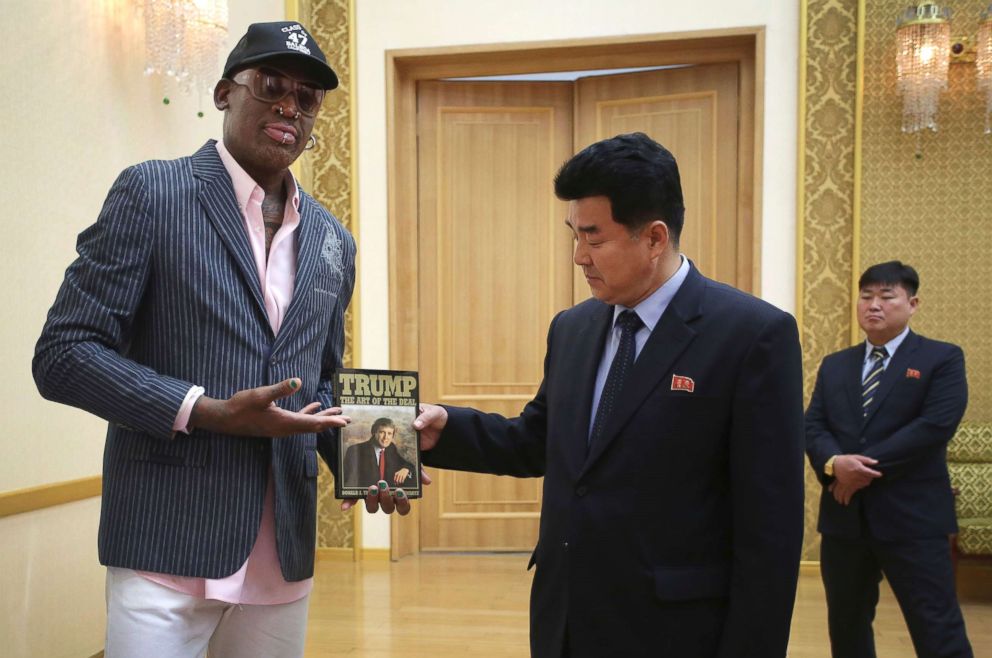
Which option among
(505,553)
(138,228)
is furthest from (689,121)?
(138,228)

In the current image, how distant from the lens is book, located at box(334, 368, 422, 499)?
1742 mm

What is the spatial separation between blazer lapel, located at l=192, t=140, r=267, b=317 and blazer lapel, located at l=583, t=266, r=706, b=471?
2.17ft

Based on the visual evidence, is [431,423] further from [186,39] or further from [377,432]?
[186,39]

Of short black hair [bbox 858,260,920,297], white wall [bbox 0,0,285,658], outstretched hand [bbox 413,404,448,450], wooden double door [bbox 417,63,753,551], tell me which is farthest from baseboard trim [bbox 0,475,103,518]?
short black hair [bbox 858,260,920,297]

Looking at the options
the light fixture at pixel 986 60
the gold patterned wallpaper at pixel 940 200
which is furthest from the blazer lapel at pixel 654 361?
the light fixture at pixel 986 60

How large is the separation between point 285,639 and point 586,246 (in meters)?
0.93

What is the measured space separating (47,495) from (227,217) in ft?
7.54

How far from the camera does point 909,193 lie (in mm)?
5176

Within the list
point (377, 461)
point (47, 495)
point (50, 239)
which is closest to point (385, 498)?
point (377, 461)

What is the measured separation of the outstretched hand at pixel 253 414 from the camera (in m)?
1.42

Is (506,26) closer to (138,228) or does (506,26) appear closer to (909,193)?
(909,193)

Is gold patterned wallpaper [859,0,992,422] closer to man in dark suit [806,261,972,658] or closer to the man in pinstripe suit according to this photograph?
man in dark suit [806,261,972,658]

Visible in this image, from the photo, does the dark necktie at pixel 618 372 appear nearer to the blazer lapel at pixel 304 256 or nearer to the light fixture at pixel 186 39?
the blazer lapel at pixel 304 256

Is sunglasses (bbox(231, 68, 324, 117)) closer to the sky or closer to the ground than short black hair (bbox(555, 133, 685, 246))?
closer to the sky
